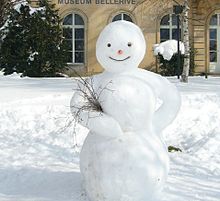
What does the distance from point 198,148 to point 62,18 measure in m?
15.0

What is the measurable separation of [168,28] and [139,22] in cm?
128

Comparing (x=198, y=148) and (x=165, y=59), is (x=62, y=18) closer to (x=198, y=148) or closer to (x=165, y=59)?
(x=165, y=59)

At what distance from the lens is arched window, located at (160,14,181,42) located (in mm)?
21625

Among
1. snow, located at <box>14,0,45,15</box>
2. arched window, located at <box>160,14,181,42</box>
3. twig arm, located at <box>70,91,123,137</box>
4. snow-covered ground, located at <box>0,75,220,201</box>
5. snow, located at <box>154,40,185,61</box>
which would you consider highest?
snow, located at <box>14,0,45,15</box>

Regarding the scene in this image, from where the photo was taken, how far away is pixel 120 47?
4762 millimetres

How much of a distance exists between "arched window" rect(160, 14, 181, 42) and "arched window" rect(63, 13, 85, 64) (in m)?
3.42

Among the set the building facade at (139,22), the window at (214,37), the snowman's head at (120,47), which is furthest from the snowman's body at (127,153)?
the window at (214,37)

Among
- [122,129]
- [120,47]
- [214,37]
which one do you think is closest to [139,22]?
[214,37]

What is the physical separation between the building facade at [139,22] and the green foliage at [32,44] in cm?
255

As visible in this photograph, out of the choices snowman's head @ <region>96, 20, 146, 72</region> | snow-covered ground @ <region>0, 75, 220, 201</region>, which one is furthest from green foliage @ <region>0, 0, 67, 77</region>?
snowman's head @ <region>96, 20, 146, 72</region>

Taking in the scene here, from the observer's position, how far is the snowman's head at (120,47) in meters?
4.77

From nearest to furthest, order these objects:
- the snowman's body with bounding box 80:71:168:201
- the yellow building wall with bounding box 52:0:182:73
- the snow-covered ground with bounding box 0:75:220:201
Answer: the snowman's body with bounding box 80:71:168:201
the snow-covered ground with bounding box 0:75:220:201
the yellow building wall with bounding box 52:0:182:73

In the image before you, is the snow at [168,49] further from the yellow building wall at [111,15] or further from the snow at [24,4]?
the snow at [24,4]

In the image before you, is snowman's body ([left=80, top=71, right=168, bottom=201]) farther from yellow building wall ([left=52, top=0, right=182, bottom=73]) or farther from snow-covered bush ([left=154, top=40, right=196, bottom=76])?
yellow building wall ([left=52, top=0, right=182, bottom=73])
